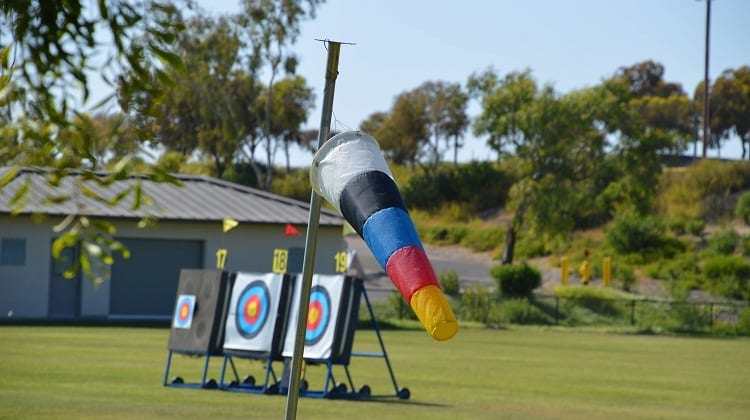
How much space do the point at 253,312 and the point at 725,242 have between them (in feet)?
143

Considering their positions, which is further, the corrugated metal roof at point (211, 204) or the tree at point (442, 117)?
the tree at point (442, 117)

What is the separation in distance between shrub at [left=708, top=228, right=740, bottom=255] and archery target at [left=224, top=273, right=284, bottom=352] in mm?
42723

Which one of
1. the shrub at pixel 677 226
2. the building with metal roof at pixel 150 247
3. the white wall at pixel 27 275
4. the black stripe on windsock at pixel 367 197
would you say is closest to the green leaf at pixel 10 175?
the black stripe on windsock at pixel 367 197

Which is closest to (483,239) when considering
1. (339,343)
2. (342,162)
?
(339,343)

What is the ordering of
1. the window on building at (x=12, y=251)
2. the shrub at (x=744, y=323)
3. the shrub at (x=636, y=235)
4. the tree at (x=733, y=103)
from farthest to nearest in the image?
the tree at (x=733, y=103) < the shrub at (x=636, y=235) < the shrub at (x=744, y=323) < the window on building at (x=12, y=251)

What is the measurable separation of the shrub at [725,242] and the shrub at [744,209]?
5116 millimetres

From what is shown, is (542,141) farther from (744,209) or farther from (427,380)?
(427,380)

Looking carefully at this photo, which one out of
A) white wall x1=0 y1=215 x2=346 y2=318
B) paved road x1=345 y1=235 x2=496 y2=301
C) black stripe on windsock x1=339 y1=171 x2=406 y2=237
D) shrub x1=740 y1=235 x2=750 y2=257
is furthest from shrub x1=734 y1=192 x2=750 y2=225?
black stripe on windsock x1=339 y1=171 x2=406 y2=237

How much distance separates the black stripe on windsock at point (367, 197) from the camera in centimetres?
654

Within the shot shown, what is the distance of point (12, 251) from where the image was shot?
39719 millimetres

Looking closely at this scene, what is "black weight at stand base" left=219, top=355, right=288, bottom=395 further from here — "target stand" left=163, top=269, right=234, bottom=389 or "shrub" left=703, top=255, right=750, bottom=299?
"shrub" left=703, top=255, right=750, bottom=299

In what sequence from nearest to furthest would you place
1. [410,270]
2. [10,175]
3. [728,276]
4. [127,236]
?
[10,175]
[410,270]
[127,236]
[728,276]

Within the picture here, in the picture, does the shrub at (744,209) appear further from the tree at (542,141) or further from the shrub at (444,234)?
the shrub at (444,234)

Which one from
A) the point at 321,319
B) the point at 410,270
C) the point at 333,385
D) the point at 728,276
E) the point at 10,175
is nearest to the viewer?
the point at 10,175
